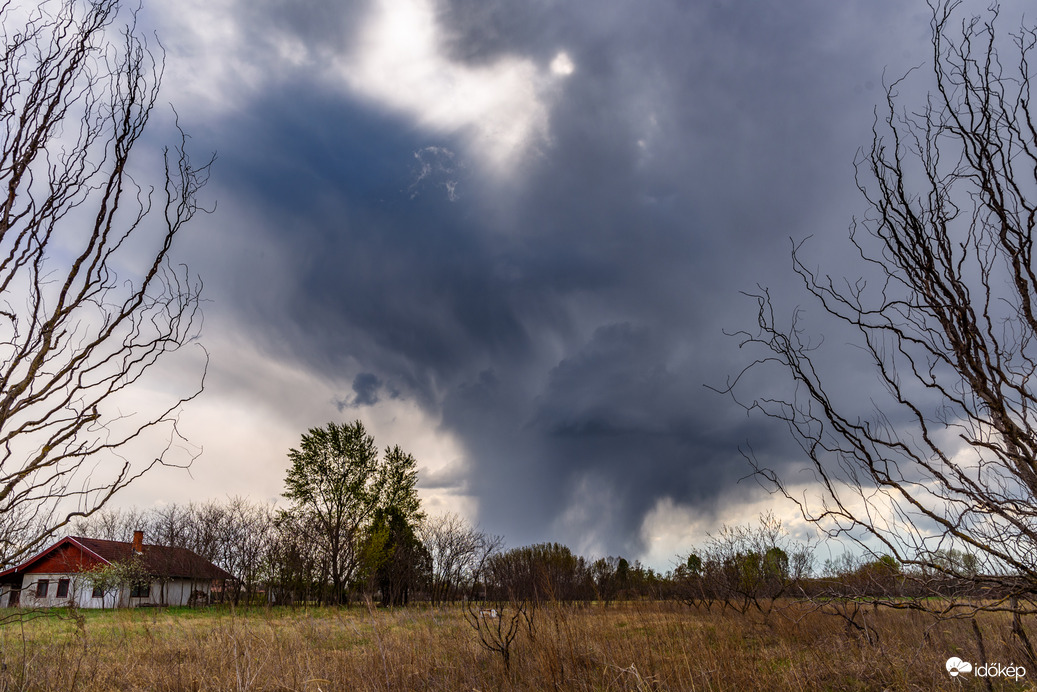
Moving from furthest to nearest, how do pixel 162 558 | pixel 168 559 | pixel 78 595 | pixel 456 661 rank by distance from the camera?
pixel 162 558 < pixel 168 559 < pixel 78 595 < pixel 456 661

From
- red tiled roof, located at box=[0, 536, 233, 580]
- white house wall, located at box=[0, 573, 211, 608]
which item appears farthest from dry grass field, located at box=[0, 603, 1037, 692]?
red tiled roof, located at box=[0, 536, 233, 580]

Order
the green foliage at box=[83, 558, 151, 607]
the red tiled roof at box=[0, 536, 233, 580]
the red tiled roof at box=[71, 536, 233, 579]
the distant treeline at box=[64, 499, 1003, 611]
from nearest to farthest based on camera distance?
the distant treeline at box=[64, 499, 1003, 611]
the green foliage at box=[83, 558, 151, 607]
the red tiled roof at box=[71, 536, 233, 579]
the red tiled roof at box=[0, 536, 233, 580]

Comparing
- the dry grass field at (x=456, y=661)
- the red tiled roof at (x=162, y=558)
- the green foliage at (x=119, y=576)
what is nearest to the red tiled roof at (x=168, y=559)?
the red tiled roof at (x=162, y=558)

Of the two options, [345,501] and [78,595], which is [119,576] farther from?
[78,595]

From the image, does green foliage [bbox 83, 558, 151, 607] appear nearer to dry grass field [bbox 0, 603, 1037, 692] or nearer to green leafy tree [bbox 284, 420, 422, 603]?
green leafy tree [bbox 284, 420, 422, 603]

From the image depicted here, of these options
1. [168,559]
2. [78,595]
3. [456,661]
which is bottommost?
[456,661]

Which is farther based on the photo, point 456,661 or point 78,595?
point 78,595

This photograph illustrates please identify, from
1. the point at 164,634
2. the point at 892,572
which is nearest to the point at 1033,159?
the point at 892,572

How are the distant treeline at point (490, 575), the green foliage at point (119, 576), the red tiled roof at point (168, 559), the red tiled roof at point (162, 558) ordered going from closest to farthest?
the distant treeline at point (490, 575)
the green foliage at point (119, 576)
the red tiled roof at point (168, 559)
the red tiled roof at point (162, 558)

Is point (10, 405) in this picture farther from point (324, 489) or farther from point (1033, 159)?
point (324, 489)

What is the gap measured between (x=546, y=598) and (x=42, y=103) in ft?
24.4

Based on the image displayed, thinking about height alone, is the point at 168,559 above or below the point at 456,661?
above

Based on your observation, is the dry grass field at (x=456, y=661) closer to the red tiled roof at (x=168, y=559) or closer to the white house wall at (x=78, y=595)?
the white house wall at (x=78, y=595)

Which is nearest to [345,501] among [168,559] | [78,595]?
[168,559]
